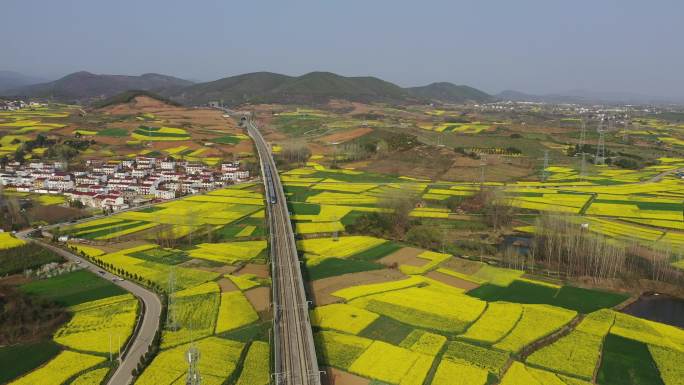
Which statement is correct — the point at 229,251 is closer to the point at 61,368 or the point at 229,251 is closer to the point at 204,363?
the point at 204,363

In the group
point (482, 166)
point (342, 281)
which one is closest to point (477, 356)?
point (342, 281)

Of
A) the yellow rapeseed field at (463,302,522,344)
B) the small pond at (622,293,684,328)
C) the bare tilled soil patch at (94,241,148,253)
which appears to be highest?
the bare tilled soil patch at (94,241,148,253)

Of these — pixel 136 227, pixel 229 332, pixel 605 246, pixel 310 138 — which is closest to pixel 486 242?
pixel 605 246

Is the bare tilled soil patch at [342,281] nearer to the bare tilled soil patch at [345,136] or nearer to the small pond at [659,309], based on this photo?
the small pond at [659,309]

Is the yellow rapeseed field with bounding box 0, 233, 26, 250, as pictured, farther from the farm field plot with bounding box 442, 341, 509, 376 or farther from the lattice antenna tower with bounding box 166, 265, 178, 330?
the farm field plot with bounding box 442, 341, 509, 376

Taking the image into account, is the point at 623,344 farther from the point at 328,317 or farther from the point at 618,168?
the point at 618,168

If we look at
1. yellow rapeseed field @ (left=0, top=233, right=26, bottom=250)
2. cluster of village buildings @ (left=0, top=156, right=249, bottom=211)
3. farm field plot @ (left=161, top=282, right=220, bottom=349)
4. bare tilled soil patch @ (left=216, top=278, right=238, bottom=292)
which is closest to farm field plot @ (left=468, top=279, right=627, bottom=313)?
bare tilled soil patch @ (left=216, top=278, right=238, bottom=292)
